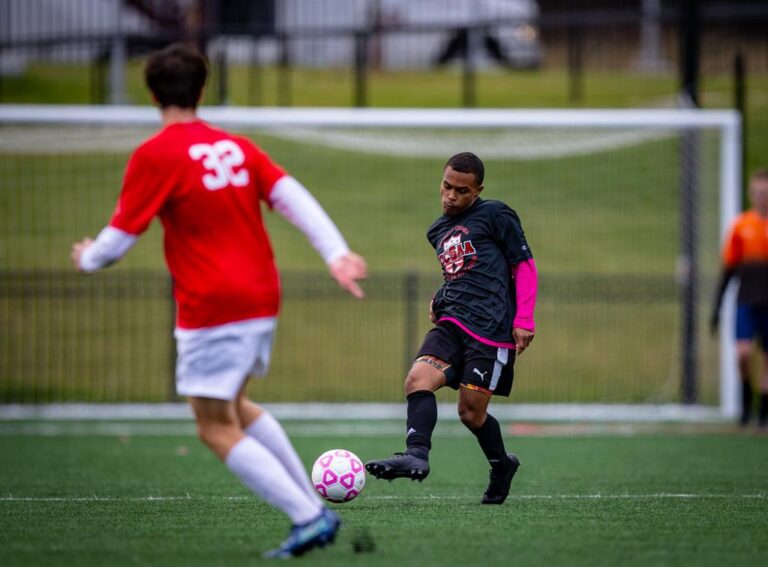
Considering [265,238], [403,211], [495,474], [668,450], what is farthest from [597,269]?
[265,238]

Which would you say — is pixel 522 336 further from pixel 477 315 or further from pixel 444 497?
pixel 444 497

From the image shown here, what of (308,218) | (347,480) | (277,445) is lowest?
(347,480)

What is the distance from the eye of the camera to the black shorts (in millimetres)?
5844

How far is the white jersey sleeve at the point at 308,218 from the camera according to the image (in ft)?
14.2

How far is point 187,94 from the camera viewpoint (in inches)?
176

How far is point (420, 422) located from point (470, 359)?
1.40 ft

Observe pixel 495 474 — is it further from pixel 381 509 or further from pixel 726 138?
pixel 726 138

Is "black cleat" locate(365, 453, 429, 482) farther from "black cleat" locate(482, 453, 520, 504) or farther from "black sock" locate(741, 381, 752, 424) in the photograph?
"black sock" locate(741, 381, 752, 424)

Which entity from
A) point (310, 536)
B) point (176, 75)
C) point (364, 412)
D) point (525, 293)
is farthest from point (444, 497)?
point (364, 412)

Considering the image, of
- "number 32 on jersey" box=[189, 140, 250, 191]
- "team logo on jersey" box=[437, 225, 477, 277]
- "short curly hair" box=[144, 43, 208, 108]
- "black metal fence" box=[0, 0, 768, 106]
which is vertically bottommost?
"team logo on jersey" box=[437, 225, 477, 277]

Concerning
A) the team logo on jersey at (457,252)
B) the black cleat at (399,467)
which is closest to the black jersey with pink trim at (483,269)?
the team logo on jersey at (457,252)

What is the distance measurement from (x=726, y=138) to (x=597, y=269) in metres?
6.01

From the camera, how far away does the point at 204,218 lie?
172 inches

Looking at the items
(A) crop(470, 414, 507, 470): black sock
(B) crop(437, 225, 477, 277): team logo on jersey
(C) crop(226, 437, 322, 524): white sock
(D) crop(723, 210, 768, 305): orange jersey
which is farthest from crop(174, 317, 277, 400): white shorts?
(D) crop(723, 210, 768, 305): orange jersey
